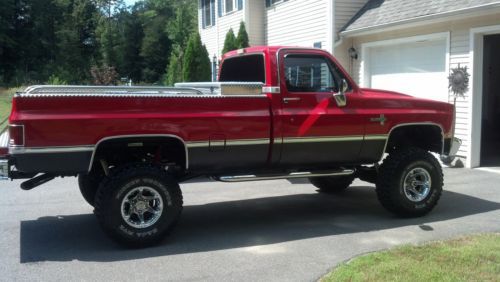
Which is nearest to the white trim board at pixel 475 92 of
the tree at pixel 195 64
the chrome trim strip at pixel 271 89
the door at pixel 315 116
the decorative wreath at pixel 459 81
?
the decorative wreath at pixel 459 81

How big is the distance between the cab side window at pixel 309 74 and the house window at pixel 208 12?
1878 cm

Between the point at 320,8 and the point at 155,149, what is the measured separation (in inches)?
389

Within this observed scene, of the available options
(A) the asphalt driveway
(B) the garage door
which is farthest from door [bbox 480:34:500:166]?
(A) the asphalt driveway

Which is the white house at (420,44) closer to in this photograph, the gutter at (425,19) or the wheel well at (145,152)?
the gutter at (425,19)

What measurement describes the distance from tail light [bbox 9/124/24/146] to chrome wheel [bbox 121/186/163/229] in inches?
46.6

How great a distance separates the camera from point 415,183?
23.9ft

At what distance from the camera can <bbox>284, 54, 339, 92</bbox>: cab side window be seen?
682cm

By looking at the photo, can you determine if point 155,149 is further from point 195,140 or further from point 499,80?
point 499,80

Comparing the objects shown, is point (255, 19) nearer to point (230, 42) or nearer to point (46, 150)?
point (230, 42)

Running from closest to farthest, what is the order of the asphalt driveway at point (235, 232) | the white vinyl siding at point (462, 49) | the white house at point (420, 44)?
the asphalt driveway at point (235, 232)
the white vinyl siding at point (462, 49)
the white house at point (420, 44)

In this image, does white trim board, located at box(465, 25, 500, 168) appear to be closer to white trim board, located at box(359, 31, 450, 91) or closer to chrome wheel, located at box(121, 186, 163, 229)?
white trim board, located at box(359, 31, 450, 91)

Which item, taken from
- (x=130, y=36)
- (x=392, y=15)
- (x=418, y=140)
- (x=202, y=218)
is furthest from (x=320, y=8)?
(x=130, y=36)

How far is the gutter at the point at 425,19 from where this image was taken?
987cm

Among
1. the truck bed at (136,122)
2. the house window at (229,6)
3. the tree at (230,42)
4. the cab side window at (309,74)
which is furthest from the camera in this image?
the house window at (229,6)
